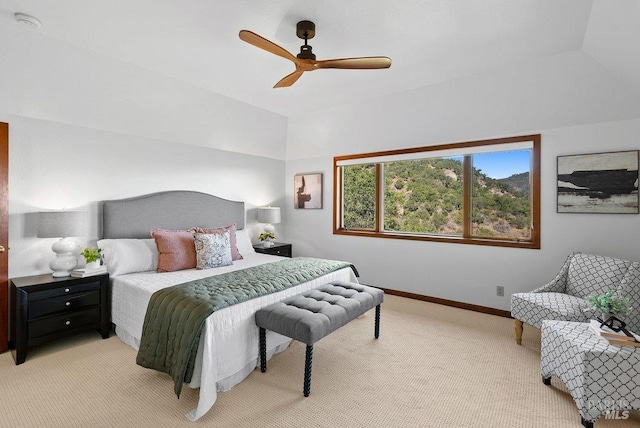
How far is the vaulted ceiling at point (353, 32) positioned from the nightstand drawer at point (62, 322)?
7.81 ft

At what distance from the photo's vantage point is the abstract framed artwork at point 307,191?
5.32 m

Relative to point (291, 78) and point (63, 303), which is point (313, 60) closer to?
point (291, 78)

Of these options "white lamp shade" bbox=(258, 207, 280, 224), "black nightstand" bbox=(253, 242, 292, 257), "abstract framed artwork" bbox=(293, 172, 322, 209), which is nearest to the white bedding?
"black nightstand" bbox=(253, 242, 292, 257)

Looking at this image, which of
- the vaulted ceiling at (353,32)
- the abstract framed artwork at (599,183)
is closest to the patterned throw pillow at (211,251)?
the vaulted ceiling at (353,32)

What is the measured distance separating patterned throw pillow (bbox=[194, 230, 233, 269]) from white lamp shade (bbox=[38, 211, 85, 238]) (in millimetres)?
1080

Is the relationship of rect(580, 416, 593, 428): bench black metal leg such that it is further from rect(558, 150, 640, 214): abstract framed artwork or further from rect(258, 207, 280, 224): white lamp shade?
rect(258, 207, 280, 224): white lamp shade

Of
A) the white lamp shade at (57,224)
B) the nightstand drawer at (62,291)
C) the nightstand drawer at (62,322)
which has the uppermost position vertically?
the white lamp shade at (57,224)

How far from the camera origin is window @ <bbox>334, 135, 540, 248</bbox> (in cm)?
371

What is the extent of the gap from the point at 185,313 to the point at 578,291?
3.38 metres

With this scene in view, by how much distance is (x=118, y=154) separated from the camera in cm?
348

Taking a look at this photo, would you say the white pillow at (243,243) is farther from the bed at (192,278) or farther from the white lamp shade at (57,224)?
the white lamp shade at (57,224)

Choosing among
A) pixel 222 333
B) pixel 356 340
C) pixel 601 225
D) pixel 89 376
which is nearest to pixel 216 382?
pixel 222 333

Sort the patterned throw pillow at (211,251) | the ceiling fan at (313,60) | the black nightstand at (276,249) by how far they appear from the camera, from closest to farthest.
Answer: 1. the ceiling fan at (313,60)
2. the patterned throw pillow at (211,251)
3. the black nightstand at (276,249)

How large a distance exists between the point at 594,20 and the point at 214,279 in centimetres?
371
